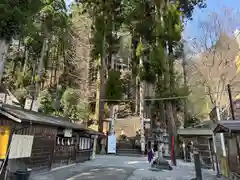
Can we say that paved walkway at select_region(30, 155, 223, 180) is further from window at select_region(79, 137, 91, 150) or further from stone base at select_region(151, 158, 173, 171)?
window at select_region(79, 137, 91, 150)

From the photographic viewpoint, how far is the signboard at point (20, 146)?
21.6 feet

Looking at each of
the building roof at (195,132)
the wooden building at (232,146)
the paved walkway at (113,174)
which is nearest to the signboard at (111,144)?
the building roof at (195,132)

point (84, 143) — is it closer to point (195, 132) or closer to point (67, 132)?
point (67, 132)

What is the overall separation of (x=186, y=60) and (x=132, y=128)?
1021 centimetres

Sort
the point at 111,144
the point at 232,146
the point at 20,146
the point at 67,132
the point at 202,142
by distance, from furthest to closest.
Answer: the point at 111,144
the point at 202,142
the point at 67,132
the point at 232,146
the point at 20,146

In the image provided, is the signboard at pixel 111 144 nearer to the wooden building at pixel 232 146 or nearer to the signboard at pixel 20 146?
the signboard at pixel 20 146

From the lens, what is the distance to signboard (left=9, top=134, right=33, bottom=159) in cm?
659

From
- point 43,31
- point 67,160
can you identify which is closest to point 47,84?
point 43,31

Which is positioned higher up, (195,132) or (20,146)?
(195,132)

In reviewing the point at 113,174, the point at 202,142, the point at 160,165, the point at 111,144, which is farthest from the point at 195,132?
the point at 113,174

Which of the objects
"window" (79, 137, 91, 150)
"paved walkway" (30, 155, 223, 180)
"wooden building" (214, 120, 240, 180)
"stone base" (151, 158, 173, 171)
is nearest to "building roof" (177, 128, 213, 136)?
"paved walkway" (30, 155, 223, 180)

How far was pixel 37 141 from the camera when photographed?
27.8 feet

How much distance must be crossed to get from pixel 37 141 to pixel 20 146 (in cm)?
154

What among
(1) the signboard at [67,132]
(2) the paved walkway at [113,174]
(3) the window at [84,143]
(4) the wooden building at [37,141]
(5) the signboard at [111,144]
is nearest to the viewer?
(4) the wooden building at [37,141]
